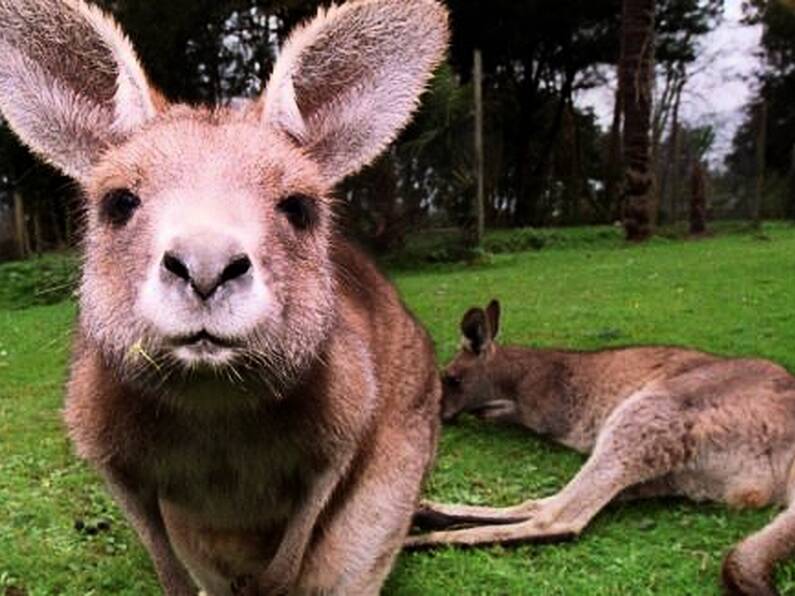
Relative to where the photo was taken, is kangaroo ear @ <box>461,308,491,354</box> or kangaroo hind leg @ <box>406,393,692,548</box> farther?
kangaroo ear @ <box>461,308,491,354</box>

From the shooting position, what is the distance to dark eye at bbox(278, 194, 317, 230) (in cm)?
198

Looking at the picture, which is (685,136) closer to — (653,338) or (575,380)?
(653,338)

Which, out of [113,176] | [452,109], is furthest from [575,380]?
[452,109]

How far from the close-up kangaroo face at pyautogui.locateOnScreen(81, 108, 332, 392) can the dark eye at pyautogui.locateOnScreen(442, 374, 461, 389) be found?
2.98 meters

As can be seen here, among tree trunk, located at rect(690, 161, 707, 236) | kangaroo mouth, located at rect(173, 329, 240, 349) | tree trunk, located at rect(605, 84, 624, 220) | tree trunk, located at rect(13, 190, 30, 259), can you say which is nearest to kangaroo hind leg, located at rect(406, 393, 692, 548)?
kangaroo mouth, located at rect(173, 329, 240, 349)

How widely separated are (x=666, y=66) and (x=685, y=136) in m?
5.17

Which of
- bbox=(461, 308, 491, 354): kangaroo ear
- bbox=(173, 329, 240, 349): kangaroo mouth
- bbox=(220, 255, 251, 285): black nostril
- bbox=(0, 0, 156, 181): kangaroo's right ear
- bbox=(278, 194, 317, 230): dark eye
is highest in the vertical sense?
bbox=(0, 0, 156, 181): kangaroo's right ear

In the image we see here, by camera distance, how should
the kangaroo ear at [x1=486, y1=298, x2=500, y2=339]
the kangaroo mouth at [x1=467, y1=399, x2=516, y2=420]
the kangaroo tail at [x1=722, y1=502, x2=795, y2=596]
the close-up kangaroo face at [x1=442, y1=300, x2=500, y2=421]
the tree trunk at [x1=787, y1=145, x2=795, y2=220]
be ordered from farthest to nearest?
the tree trunk at [x1=787, y1=145, x2=795, y2=220], the kangaroo ear at [x1=486, y1=298, x2=500, y2=339], the close-up kangaroo face at [x1=442, y1=300, x2=500, y2=421], the kangaroo mouth at [x1=467, y1=399, x2=516, y2=420], the kangaroo tail at [x1=722, y1=502, x2=795, y2=596]

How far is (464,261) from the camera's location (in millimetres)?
12359

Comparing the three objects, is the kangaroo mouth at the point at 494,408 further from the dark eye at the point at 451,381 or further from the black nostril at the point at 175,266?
the black nostril at the point at 175,266

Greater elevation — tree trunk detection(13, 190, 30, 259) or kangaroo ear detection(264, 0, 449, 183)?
kangaroo ear detection(264, 0, 449, 183)

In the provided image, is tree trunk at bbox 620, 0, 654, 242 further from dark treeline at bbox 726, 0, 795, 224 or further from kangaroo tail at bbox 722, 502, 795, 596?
kangaroo tail at bbox 722, 502, 795, 596

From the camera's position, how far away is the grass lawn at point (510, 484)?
121 inches

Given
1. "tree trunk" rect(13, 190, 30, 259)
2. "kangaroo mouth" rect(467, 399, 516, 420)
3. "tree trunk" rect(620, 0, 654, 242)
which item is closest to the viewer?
"kangaroo mouth" rect(467, 399, 516, 420)
